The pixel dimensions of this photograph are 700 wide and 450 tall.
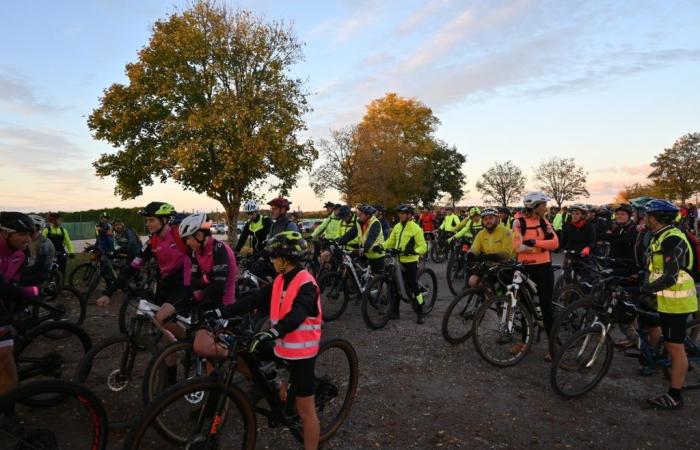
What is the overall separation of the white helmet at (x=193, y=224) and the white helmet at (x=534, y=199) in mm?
4286

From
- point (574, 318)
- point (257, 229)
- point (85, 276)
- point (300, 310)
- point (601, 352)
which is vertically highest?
point (257, 229)

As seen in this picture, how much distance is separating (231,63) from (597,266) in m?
21.0

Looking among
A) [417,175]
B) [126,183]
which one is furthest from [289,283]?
[417,175]

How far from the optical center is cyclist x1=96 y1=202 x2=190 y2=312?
5.08 m

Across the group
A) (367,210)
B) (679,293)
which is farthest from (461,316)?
(367,210)

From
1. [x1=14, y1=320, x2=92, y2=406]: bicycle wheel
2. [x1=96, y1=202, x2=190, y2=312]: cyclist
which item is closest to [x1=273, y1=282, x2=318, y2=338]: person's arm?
[x1=96, y1=202, x2=190, y2=312]: cyclist

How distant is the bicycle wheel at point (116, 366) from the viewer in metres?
4.25

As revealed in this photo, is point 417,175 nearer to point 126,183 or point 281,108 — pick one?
point 281,108

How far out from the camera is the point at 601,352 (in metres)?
4.89

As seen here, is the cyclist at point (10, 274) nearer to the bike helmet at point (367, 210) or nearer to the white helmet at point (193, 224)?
the white helmet at point (193, 224)

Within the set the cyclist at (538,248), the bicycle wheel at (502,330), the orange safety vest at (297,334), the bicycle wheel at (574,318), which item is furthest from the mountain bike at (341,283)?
the orange safety vest at (297,334)

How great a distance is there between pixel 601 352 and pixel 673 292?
97 cm

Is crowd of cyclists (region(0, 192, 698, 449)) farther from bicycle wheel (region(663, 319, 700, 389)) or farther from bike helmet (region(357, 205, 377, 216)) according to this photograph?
bicycle wheel (region(663, 319, 700, 389))

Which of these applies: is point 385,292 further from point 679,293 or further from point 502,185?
point 502,185
